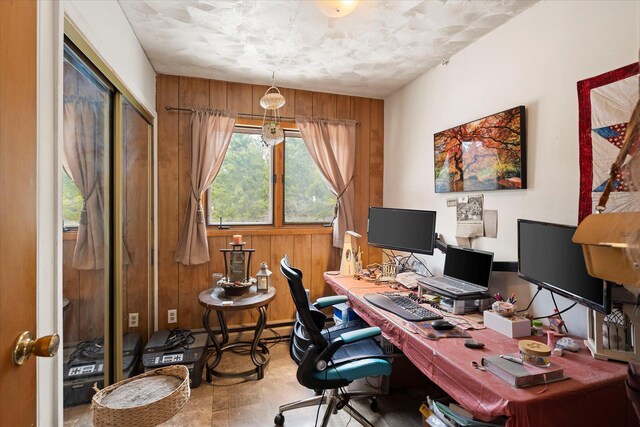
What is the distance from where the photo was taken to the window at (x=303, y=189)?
3195mm

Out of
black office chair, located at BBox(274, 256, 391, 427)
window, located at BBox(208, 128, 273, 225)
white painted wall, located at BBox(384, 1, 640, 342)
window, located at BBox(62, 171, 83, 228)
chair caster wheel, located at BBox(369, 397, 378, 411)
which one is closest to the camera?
window, located at BBox(62, 171, 83, 228)

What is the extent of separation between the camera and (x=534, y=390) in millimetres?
1108

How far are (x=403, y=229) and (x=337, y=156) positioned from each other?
1117 millimetres

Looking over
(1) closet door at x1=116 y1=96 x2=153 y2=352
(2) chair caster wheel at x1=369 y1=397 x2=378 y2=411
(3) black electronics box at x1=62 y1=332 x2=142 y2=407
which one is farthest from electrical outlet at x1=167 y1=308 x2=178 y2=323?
(2) chair caster wheel at x1=369 y1=397 x2=378 y2=411

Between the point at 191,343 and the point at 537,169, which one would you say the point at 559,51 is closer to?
the point at 537,169

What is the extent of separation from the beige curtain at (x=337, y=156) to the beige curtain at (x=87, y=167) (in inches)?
72.6

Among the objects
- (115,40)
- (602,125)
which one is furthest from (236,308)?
(602,125)

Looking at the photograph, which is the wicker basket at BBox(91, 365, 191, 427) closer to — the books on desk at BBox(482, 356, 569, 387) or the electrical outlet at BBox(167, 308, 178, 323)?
the books on desk at BBox(482, 356, 569, 387)

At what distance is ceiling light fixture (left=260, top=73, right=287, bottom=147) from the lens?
8.14 ft

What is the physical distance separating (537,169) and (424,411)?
1.48 metres

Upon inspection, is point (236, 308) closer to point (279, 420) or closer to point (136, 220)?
point (279, 420)

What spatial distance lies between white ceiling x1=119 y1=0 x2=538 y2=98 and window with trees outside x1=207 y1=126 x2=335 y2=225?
0.66 meters

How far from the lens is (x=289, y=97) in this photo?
316 cm

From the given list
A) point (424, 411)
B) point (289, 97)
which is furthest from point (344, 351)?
point (289, 97)
